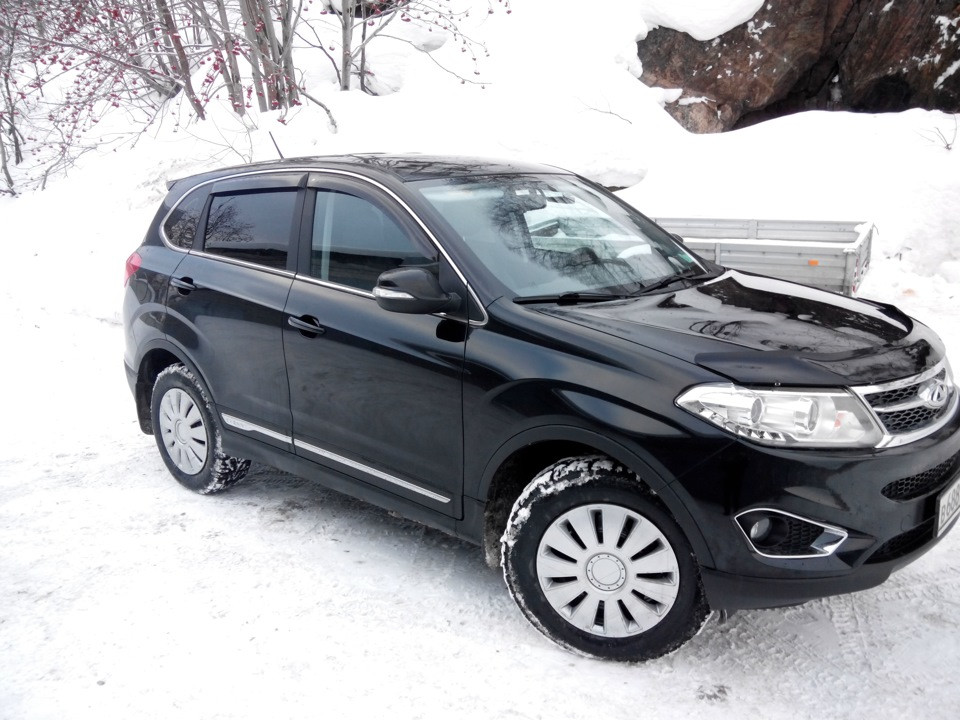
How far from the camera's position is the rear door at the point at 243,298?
13.1ft

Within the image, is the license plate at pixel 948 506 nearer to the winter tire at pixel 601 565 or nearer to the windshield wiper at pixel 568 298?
the winter tire at pixel 601 565

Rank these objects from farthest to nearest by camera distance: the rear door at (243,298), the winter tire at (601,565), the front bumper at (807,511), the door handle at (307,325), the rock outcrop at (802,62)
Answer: the rock outcrop at (802,62)
the rear door at (243,298)
the door handle at (307,325)
the winter tire at (601,565)
the front bumper at (807,511)

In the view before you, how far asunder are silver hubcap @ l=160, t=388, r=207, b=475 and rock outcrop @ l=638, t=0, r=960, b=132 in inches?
389

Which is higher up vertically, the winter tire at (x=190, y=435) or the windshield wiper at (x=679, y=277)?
the windshield wiper at (x=679, y=277)

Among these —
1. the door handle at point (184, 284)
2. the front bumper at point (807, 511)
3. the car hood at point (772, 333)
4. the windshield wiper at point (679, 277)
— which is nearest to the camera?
the front bumper at point (807, 511)

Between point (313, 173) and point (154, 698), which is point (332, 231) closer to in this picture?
point (313, 173)

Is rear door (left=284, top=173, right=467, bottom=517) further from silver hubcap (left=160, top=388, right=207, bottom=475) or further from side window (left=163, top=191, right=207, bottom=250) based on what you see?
side window (left=163, top=191, right=207, bottom=250)

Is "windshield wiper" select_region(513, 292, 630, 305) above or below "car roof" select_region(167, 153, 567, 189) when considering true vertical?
below

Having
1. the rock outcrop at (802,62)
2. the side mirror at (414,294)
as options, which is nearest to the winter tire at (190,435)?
the side mirror at (414,294)

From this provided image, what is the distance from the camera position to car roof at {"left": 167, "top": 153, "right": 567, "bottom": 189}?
12.5ft

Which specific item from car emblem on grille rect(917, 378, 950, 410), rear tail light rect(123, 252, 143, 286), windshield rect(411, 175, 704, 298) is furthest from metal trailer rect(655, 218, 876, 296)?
rear tail light rect(123, 252, 143, 286)

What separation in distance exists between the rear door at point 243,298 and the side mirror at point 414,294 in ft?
2.70

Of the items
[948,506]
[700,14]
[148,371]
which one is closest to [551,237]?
[948,506]

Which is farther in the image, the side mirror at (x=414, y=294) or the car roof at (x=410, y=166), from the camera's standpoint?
the car roof at (x=410, y=166)
